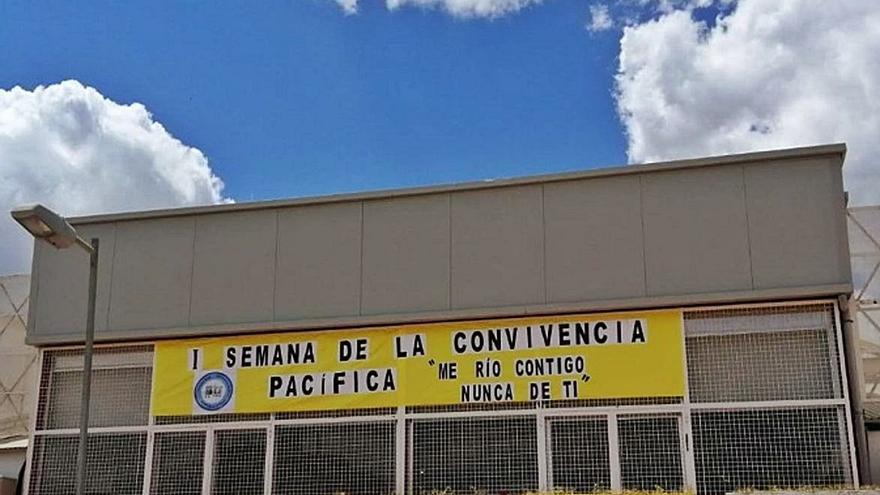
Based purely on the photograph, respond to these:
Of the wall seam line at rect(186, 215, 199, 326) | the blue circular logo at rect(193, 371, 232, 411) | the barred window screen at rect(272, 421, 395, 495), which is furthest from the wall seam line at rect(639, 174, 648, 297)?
the wall seam line at rect(186, 215, 199, 326)

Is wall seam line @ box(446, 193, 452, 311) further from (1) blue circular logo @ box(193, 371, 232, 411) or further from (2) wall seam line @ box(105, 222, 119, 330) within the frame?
(2) wall seam line @ box(105, 222, 119, 330)

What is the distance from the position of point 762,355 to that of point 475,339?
366cm

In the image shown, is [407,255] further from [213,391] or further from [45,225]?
[45,225]

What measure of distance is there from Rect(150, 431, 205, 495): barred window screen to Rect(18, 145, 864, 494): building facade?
0.09 ft

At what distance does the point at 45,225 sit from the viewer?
34.1 ft

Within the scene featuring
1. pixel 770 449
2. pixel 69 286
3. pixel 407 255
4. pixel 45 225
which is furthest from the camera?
pixel 69 286

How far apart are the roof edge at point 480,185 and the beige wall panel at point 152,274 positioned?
8.9 inches

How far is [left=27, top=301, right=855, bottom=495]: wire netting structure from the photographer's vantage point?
40.6 ft

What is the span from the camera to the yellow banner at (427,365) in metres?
13.1

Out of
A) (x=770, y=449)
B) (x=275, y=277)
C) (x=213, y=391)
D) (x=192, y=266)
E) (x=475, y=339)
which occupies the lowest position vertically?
(x=770, y=449)

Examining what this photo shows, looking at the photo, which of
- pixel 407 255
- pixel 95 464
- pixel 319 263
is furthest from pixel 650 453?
pixel 95 464

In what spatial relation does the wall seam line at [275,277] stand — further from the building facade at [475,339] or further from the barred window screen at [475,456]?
the barred window screen at [475,456]

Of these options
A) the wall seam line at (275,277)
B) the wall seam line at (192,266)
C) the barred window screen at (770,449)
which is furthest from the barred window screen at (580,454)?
the wall seam line at (192,266)

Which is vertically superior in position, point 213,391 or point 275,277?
point 275,277
